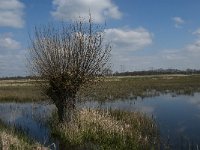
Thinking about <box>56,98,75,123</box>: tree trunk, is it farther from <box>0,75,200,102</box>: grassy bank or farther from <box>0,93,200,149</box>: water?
<box>0,93,200,149</box>: water

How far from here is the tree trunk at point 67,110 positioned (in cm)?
1966

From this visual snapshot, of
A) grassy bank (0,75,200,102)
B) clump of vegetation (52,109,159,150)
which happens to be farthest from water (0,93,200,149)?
grassy bank (0,75,200,102)

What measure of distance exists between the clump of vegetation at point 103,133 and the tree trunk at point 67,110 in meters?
0.27

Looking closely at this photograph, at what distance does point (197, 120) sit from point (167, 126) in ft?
11.2

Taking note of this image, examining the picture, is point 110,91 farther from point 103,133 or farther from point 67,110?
point 103,133

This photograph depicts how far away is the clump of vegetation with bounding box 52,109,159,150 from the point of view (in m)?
15.8

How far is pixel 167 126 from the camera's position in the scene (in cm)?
2286

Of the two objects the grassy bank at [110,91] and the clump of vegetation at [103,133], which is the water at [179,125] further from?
the grassy bank at [110,91]

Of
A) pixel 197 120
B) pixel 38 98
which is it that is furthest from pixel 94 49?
pixel 38 98

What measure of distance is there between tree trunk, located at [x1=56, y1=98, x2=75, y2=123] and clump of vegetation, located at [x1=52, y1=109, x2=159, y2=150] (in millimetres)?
265

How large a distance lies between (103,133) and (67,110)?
130 inches

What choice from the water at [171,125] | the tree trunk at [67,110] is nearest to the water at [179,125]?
the water at [171,125]

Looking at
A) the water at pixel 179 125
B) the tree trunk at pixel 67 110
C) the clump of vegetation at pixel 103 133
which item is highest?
the tree trunk at pixel 67 110

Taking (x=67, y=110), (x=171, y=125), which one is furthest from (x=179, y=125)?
(x=67, y=110)
